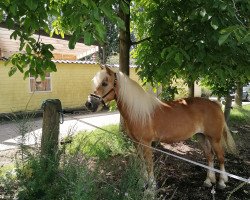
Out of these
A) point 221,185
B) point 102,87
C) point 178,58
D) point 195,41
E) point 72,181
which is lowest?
point 221,185

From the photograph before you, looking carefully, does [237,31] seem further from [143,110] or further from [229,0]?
[143,110]

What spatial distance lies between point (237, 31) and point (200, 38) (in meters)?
1.63

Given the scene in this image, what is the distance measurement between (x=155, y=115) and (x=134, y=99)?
0.43 m

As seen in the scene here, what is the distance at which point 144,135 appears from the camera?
13.9 feet

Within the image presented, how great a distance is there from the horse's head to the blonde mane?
0.35 ft

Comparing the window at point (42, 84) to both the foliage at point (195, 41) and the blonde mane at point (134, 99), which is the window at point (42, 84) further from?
the blonde mane at point (134, 99)

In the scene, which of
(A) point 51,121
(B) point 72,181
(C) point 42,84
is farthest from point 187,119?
(C) point 42,84

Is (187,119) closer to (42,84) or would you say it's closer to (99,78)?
(99,78)

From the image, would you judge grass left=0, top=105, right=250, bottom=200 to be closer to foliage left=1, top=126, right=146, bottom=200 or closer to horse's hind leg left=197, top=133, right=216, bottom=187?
foliage left=1, top=126, right=146, bottom=200

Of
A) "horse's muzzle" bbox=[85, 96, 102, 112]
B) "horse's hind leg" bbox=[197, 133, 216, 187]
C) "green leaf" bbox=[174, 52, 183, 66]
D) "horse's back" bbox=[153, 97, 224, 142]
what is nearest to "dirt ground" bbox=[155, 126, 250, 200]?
"horse's hind leg" bbox=[197, 133, 216, 187]

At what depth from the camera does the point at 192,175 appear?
5309mm

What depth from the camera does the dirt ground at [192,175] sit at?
4465mm

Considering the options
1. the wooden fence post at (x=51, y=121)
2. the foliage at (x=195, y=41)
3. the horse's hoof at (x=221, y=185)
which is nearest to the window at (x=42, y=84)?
the foliage at (x=195, y=41)

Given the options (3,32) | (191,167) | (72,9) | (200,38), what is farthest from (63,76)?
(72,9)
